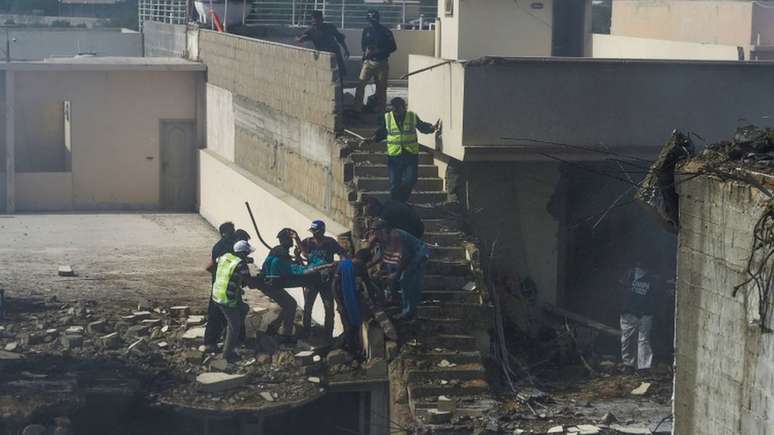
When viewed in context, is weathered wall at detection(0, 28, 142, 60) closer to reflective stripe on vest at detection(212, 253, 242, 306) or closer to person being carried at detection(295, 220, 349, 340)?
person being carried at detection(295, 220, 349, 340)

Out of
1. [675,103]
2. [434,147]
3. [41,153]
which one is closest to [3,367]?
[434,147]

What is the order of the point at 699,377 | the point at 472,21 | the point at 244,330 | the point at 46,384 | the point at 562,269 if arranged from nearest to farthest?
the point at 699,377, the point at 46,384, the point at 244,330, the point at 562,269, the point at 472,21

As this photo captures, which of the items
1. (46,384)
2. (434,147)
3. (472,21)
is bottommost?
(46,384)

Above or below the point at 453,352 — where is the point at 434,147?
above

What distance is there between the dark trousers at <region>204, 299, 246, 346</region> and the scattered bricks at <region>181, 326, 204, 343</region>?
339 millimetres

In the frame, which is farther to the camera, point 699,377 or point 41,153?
point 41,153

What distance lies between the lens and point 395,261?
15461 mm

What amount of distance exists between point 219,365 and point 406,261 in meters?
2.46

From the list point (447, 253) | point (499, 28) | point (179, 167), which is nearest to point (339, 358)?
point (447, 253)

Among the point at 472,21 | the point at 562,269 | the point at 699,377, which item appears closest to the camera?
the point at 699,377

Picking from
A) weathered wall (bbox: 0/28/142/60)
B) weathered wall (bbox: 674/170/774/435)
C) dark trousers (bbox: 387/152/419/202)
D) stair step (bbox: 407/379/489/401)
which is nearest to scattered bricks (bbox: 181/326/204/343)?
dark trousers (bbox: 387/152/419/202)

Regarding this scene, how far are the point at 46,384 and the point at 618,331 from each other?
6.69 metres

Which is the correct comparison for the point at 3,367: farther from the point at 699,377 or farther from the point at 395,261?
the point at 699,377

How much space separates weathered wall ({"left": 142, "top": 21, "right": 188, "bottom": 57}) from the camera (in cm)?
3048
